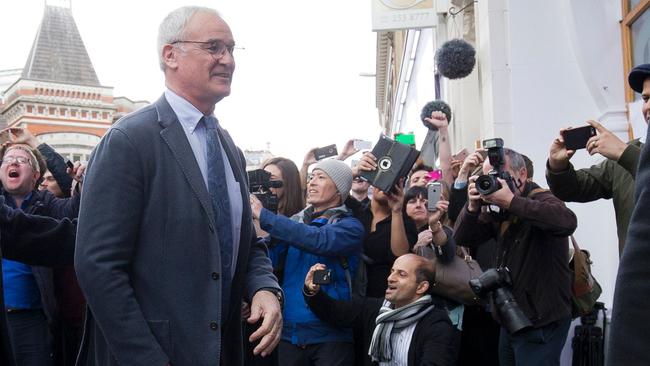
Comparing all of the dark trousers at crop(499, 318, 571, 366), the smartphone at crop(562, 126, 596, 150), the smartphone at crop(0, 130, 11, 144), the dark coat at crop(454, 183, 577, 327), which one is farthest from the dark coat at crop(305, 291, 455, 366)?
the smartphone at crop(0, 130, 11, 144)

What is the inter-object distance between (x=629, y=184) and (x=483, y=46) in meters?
4.53

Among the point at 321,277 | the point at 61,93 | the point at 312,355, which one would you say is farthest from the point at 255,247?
the point at 61,93

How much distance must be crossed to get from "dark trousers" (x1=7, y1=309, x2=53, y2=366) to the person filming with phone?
3498mm

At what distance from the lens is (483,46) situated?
Result: 345 inches

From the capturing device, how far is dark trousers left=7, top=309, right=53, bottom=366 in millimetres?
5086

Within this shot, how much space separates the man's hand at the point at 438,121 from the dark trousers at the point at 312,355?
2455mm

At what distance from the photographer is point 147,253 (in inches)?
105

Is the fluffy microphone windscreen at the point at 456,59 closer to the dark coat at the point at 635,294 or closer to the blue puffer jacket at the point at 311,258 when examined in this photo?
the blue puffer jacket at the point at 311,258

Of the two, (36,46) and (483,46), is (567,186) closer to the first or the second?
(483,46)

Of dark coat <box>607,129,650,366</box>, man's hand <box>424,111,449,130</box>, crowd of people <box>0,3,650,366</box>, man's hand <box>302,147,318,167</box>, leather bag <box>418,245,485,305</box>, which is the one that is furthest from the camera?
man's hand <box>302,147,318,167</box>

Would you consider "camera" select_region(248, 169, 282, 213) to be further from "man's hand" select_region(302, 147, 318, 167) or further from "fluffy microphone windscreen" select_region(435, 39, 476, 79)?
"fluffy microphone windscreen" select_region(435, 39, 476, 79)

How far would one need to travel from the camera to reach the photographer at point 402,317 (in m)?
5.02

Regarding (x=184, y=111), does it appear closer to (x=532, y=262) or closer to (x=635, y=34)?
(x=532, y=262)

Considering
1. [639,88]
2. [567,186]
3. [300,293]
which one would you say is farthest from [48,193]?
[639,88]
